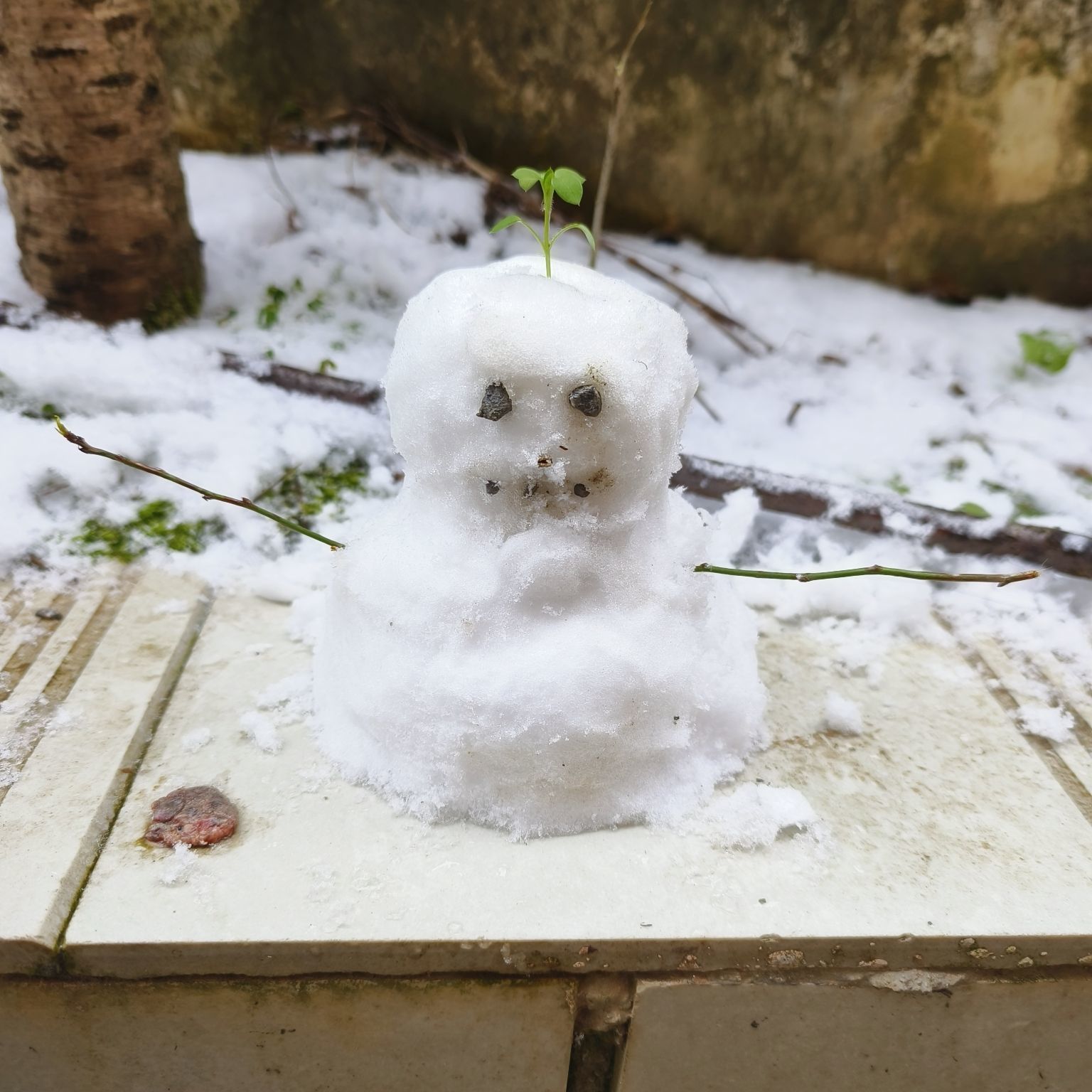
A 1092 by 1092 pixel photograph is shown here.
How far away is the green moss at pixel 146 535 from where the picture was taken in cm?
130

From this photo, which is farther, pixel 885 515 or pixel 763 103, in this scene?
pixel 763 103

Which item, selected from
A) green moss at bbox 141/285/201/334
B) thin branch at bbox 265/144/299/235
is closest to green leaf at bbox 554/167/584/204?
green moss at bbox 141/285/201/334

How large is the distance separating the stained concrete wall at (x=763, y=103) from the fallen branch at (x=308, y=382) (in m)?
0.83

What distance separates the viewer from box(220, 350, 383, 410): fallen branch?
1.59 m

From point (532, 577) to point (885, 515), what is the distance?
31.8 inches

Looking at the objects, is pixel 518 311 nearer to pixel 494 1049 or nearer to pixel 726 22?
pixel 494 1049

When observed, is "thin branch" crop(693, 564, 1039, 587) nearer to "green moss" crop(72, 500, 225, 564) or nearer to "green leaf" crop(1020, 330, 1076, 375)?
"green moss" crop(72, 500, 225, 564)

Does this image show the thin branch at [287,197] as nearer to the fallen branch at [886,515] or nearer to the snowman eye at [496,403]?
the fallen branch at [886,515]

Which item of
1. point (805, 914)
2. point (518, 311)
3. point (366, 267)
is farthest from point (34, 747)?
point (366, 267)

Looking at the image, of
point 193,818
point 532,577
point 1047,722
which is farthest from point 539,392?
point 1047,722

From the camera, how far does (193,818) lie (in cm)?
91

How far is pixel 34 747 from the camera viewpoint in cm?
98

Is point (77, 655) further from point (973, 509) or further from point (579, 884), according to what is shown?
point (973, 509)

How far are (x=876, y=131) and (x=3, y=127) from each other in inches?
69.0
